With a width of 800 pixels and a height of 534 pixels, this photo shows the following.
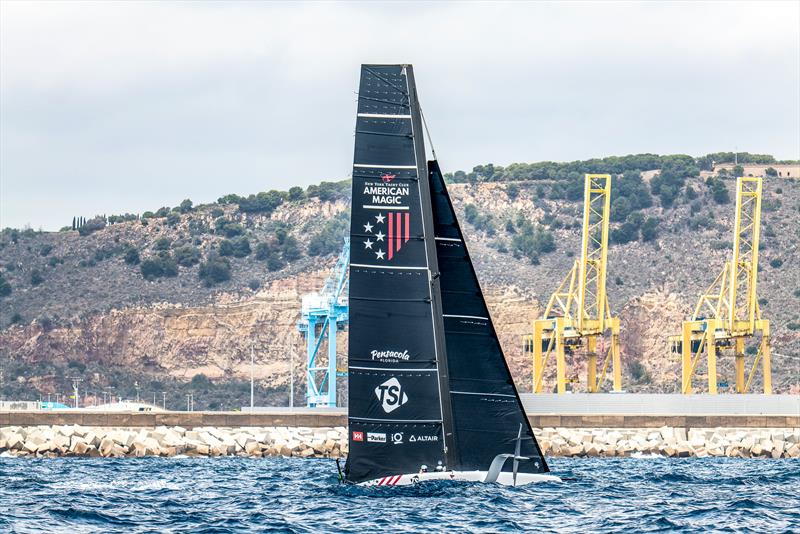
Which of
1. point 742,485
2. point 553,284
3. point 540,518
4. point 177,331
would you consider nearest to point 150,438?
point 742,485

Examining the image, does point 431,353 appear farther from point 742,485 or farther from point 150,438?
point 150,438

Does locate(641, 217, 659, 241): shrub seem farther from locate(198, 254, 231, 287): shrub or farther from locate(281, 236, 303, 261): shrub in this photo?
locate(198, 254, 231, 287): shrub

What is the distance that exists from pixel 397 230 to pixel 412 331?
1329mm

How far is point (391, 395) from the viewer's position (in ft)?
60.5

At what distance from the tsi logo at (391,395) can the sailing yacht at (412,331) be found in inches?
0.5

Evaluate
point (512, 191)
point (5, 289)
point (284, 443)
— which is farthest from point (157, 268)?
point (284, 443)

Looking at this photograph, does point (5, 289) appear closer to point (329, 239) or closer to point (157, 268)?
point (157, 268)

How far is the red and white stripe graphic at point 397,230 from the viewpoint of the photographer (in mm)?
18359

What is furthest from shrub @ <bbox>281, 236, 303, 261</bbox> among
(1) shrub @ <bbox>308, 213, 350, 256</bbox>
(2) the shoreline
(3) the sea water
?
(3) the sea water

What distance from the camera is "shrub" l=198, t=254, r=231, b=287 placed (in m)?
107

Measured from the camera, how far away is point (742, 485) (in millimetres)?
22828

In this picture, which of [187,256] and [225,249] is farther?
[225,249]

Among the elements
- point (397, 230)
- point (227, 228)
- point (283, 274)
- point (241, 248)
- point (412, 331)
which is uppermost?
point (227, 228)

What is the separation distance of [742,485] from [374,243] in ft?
27.3
